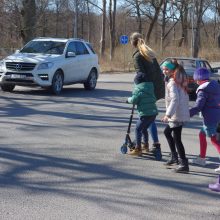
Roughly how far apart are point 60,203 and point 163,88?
3231 millimetres

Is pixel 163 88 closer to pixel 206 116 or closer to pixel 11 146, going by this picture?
pixel 206 116

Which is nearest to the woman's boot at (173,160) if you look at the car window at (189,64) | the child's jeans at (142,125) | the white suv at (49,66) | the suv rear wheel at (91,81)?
the child's jeans at (142,125)

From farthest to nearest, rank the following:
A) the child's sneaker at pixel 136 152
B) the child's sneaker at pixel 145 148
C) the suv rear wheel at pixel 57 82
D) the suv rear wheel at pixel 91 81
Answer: the suv rear wheel at pixel 91 81 → the suv rear wheel at pixel 57 82 → the child's sneaker at pixel 145 148 → the child's sneaker at pixel 136 152

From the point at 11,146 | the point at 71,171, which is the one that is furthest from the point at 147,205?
the point at 11,146

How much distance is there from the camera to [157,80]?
27.0 ft

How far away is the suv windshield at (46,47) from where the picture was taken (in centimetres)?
1847

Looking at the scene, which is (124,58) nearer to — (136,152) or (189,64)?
(189,64)

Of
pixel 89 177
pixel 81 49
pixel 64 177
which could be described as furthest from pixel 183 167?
pixel 81 49

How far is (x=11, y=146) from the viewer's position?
8.69m

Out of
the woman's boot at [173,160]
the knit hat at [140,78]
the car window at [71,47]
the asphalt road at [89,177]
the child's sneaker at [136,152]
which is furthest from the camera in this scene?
the car window at [71,47]

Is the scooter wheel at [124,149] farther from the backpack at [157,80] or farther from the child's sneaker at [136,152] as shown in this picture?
the backpack at [157,80]

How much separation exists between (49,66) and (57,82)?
0.66m

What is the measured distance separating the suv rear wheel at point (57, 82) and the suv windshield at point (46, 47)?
953 mm

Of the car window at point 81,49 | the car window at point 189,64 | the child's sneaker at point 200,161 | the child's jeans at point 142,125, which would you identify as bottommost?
the child's sneaker at point 200,161
